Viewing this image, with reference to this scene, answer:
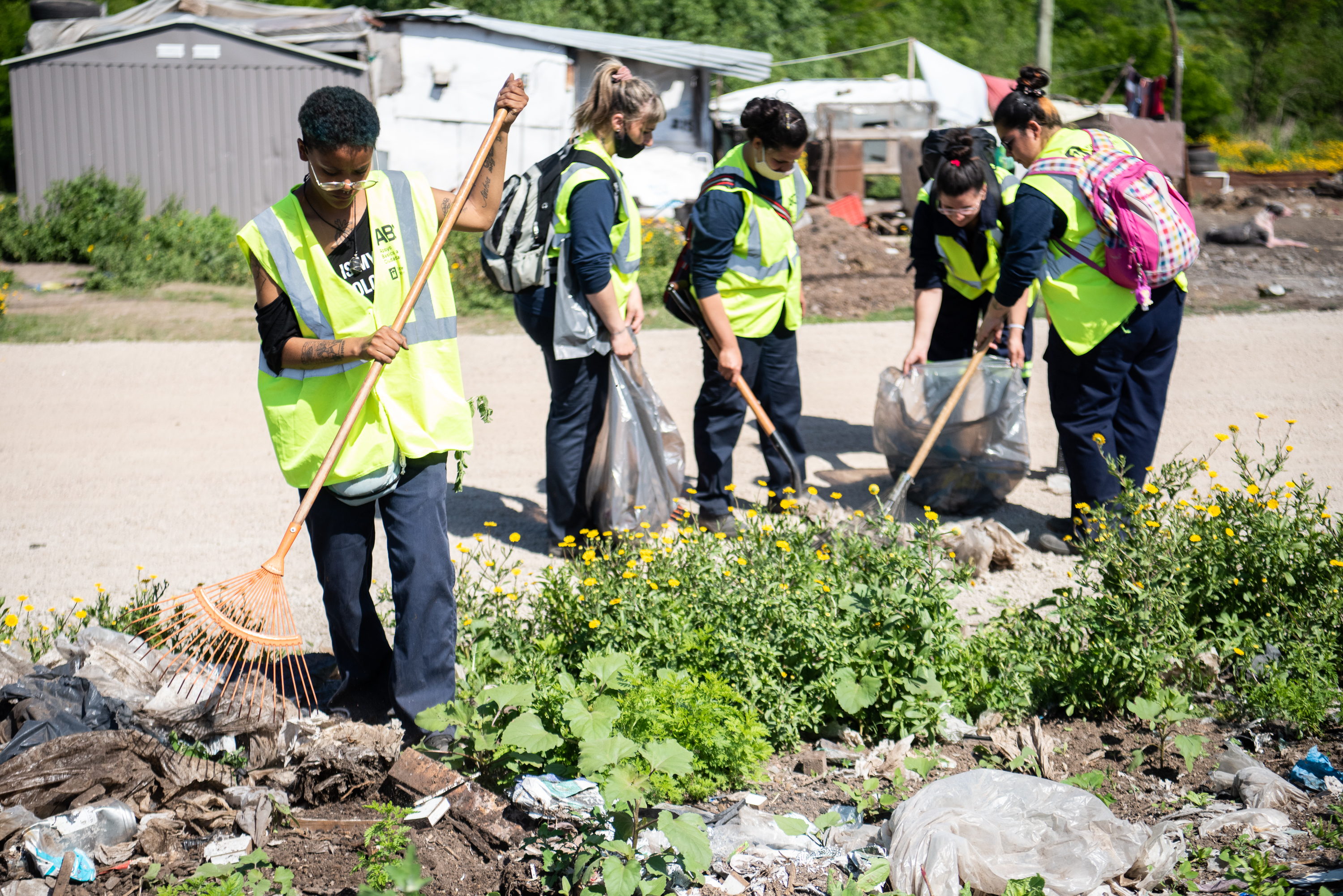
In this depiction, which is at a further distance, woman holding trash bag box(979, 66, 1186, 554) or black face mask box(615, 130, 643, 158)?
woman holding trash bag box(979, 66, 1186, 554)

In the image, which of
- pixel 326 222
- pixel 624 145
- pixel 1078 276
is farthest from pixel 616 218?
pixel 1078 276

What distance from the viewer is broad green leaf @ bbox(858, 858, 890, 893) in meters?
2.53

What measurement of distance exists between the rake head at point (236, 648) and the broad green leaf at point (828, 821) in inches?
56.1

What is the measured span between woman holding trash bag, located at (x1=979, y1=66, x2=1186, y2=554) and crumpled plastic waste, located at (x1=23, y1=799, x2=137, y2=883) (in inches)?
137

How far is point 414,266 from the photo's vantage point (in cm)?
314

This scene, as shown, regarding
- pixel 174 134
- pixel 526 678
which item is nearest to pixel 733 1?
pixel 174 134

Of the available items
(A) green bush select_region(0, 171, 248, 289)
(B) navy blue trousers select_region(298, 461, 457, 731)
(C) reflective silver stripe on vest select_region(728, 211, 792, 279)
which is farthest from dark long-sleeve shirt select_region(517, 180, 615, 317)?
(A) green bush select_region(0, 171, 248, 289)

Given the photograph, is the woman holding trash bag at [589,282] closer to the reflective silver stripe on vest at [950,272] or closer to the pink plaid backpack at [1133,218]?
the reflective silver stripe on vest at [950,272]

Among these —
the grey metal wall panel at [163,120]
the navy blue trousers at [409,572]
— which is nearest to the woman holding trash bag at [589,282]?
the navy blue trousers at [409,572]

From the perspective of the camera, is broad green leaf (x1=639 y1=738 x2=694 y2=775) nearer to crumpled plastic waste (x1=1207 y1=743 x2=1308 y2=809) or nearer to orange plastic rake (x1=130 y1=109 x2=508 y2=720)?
orange plastic rake (x1=130 y1=109 x2=508 y2=720)

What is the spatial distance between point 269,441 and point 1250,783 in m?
5.65

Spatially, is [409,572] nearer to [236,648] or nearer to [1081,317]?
[236,648]

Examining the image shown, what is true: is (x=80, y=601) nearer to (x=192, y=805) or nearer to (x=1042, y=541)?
(x=192, y=805)

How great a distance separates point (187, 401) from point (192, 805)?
17.5 feet
